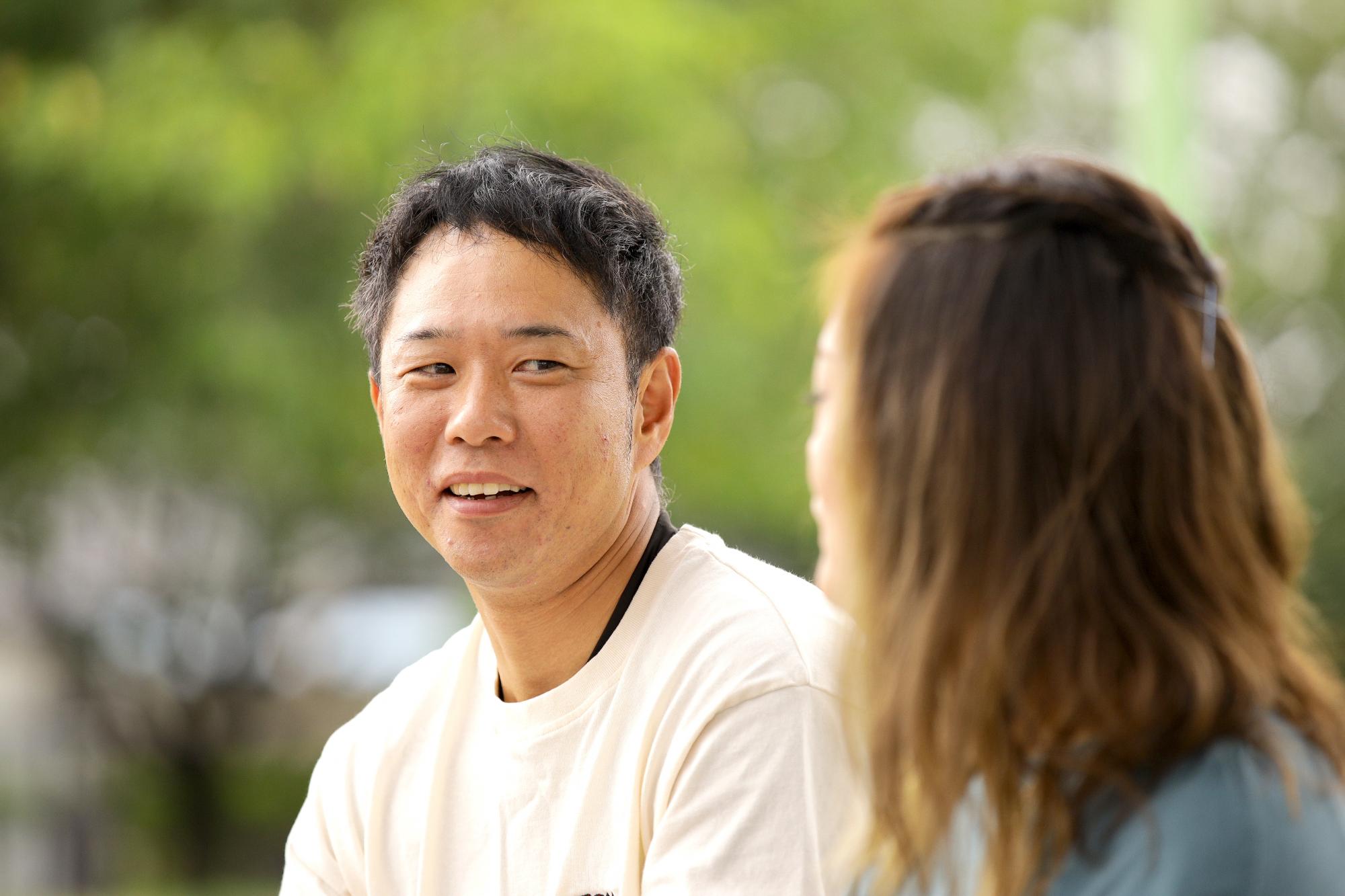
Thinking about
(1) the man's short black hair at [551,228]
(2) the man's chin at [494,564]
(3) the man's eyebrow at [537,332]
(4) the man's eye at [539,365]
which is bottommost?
(2) the man's chin at [494,564]

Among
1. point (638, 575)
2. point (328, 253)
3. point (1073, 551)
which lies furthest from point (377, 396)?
point (328, 253)

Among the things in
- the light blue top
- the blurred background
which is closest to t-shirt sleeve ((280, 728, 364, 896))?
the light blue top

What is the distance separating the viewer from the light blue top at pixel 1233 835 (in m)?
1.33

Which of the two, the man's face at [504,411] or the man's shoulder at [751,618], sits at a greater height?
the man's face at [504,411]

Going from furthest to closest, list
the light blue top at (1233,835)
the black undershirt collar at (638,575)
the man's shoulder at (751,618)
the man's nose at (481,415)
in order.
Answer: the black undershirt collar at (638,575) → the man's nose at (481,415) → the man's shoulder at (751,618) → the light blue top at (1233,835)

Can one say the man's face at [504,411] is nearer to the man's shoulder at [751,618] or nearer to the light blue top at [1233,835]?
the man's shoulder at [751,618]

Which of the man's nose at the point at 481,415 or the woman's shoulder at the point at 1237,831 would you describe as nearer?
the woman's shoulder at the point at 1237,831

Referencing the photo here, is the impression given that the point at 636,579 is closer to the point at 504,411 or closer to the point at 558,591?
the point at 558,591

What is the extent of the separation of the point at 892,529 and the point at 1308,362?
9590 millimetres

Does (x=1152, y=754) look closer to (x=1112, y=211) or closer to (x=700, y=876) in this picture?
(x=1112, y=211)

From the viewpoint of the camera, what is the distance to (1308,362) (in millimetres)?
10211

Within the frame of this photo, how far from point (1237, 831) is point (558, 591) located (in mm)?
1205

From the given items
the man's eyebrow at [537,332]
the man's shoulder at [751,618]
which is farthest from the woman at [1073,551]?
the man's eyebrow at [537,332]

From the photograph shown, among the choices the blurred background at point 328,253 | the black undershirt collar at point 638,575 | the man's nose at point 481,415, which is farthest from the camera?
the blurred background at point 328,253
